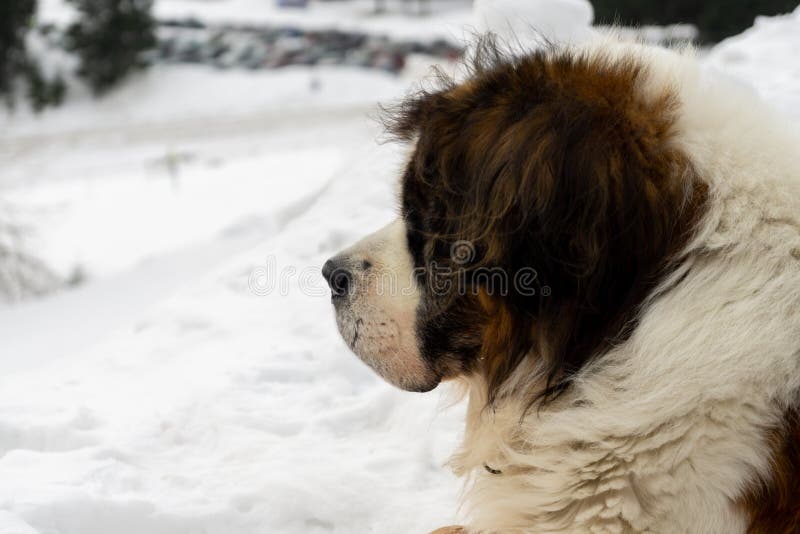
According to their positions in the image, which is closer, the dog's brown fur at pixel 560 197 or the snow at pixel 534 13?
the dog's brown fur at pixel 560 197

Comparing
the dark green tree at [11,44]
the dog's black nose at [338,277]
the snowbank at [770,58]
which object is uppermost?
the dog's black nose at [338,277]

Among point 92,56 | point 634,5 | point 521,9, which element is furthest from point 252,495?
point 92,56

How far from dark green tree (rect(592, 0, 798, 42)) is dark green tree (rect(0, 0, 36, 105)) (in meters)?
25.9

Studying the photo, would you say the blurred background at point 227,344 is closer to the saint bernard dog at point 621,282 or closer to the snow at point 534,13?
the snow at point 534,13

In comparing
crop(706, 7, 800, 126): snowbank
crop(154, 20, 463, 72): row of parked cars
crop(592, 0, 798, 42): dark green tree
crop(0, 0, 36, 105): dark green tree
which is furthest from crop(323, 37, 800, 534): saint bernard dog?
crop(0, 0, 36, 105): dark green tree

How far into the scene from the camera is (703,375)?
2104mm

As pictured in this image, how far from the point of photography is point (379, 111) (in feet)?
10.2

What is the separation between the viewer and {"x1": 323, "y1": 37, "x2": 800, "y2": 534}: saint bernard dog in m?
2.09

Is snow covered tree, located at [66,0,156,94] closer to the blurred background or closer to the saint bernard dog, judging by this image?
the blurred background

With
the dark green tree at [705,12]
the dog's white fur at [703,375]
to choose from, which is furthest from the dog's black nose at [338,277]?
the dark green tree at [705,12]

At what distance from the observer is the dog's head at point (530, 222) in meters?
2.19

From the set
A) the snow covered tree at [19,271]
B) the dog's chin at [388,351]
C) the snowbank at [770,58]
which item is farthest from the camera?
the snow covered tree at [19,271]

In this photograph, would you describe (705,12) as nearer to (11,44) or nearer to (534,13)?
(534,13)

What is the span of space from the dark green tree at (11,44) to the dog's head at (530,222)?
34.0 metres
